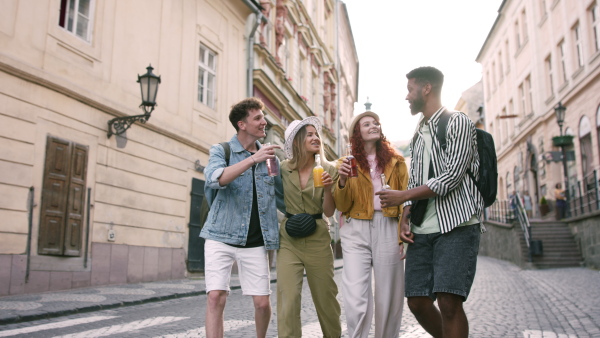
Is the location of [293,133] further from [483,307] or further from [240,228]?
[483,307]

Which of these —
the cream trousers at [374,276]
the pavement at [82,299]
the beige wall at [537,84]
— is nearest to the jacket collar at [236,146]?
the cream trousers at [374,276]

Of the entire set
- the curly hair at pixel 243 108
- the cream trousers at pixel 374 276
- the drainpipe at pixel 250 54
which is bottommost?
the cream trousers at pixel 374 276

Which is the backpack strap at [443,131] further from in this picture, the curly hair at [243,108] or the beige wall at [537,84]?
the beige wall at [537,84]

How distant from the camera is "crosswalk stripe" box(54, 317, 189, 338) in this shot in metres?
5.45

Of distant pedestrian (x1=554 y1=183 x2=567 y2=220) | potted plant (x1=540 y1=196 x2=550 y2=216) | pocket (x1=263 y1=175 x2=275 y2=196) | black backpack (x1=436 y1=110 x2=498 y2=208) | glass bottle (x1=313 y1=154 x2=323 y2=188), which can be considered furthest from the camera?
potted plant (x1=540 y1=196 x2=550 y2=216)

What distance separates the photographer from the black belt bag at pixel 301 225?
3928 millimetres

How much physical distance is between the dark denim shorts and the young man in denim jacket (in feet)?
3.60

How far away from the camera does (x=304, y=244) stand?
399 centimetres

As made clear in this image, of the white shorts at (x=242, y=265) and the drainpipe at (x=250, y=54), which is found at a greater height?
the drainpipe at (x=250, y=54)

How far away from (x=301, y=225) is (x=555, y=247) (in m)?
16.0

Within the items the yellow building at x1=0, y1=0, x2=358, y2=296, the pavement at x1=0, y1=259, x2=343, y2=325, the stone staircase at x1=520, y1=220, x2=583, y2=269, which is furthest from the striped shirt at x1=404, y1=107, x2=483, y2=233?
the stone staircase at x1=520, y1=220, x2=583, y2=269

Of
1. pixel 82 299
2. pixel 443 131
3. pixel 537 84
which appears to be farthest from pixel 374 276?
pixel 537 84

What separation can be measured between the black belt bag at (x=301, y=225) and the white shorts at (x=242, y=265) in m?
0.26

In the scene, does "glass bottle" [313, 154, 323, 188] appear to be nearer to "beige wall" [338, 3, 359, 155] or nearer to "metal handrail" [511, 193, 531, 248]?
"metal handrail" [511, 193, 531, 248]
